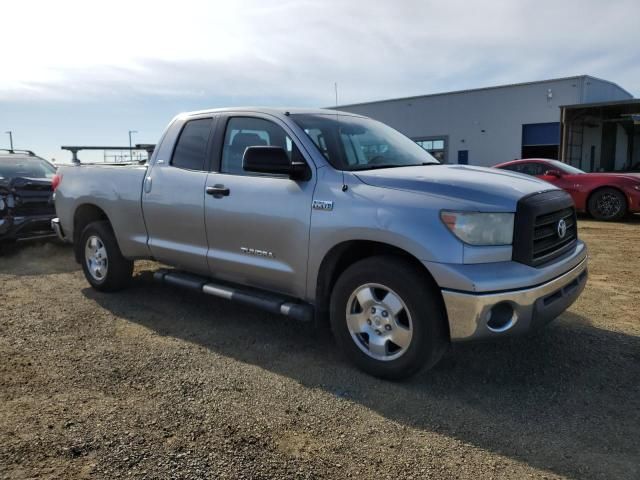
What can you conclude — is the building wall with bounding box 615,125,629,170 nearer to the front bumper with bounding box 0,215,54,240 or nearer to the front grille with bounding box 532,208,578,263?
the front grille with bounding box 532,208,578,263

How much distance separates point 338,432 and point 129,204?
336 centimetres

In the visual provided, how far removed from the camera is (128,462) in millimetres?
2684

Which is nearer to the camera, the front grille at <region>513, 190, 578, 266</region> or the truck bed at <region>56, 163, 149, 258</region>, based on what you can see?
the front grille at <region>513, 190, 578, 266</region>

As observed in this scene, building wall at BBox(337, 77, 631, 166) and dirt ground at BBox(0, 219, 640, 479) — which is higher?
building wall at BBox(337, 77, 631, 166)

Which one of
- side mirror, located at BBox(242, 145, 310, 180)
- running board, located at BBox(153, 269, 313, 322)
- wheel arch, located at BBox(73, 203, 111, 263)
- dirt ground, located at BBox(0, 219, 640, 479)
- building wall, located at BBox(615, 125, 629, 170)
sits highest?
building wall, located at BBox(615, 125, 629, 170)

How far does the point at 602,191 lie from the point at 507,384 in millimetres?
9660

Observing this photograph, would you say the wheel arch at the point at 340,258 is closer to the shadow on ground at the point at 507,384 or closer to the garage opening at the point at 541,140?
the shadow on ground at the point at 507,384

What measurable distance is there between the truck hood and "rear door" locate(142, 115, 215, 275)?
64.3 inches

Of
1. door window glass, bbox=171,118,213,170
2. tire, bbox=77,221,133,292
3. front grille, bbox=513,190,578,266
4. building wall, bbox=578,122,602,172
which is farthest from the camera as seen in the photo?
building wall, bbox=578,122,602,172

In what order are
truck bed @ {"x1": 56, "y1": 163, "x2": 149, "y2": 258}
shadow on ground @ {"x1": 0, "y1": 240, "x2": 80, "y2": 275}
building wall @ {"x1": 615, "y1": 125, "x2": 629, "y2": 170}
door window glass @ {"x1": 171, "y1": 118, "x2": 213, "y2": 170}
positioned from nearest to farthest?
door window glass @ {"x1": 171, "y1": 118, "x2": 213, "y2": 170} < truck bed @ {"x1": 56, "y1": 163, "x2": 149, "y2": 258} < shadow on ground @ {"x1": 0, "y1": 240, "x2": 80, "y2": 275} < building wall @ {"x1": 615, "y1": 125, "x2": 629, "y2": 170}

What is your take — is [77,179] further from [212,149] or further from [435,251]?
[435,251]

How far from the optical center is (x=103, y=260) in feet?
18.9

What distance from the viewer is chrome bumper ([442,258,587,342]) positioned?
10.1 feet

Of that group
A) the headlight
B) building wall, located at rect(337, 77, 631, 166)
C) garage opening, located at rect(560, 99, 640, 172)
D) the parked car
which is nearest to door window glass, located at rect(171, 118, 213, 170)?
the headlight
